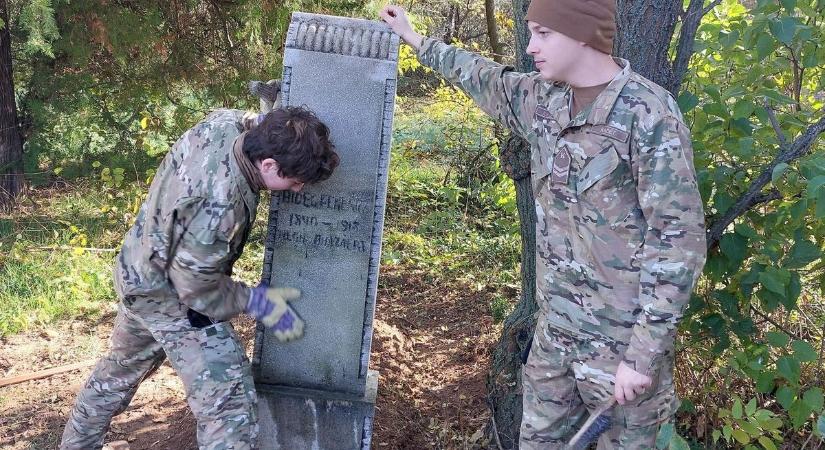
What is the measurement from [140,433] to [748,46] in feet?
10.9

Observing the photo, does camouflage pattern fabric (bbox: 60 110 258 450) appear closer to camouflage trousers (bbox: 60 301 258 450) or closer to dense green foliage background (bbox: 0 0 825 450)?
camouflage trousers (bbox: 60 301 258 450)

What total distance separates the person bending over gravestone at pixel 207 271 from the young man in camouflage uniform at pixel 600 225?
806 millimetres

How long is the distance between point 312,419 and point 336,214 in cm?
91

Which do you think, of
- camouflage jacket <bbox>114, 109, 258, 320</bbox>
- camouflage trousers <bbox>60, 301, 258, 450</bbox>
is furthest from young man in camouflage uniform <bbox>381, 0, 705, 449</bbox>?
camouflage trousers <bbox>60, 301, 258, 450</bbox>

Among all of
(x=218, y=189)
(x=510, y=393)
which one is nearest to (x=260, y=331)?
(x=218, y=189)

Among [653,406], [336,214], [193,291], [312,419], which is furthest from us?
[312,419]

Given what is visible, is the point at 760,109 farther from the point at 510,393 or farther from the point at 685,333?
the point at 510,393

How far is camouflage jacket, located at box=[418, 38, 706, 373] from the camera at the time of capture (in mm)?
2020

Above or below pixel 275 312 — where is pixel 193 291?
above

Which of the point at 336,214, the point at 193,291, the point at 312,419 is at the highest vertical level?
the point at 336,214

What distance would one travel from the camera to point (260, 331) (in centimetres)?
317

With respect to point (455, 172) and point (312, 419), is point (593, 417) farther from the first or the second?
point (455, 172)

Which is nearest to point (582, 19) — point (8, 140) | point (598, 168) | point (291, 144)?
point (598, 168)

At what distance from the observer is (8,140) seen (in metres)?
6.69
